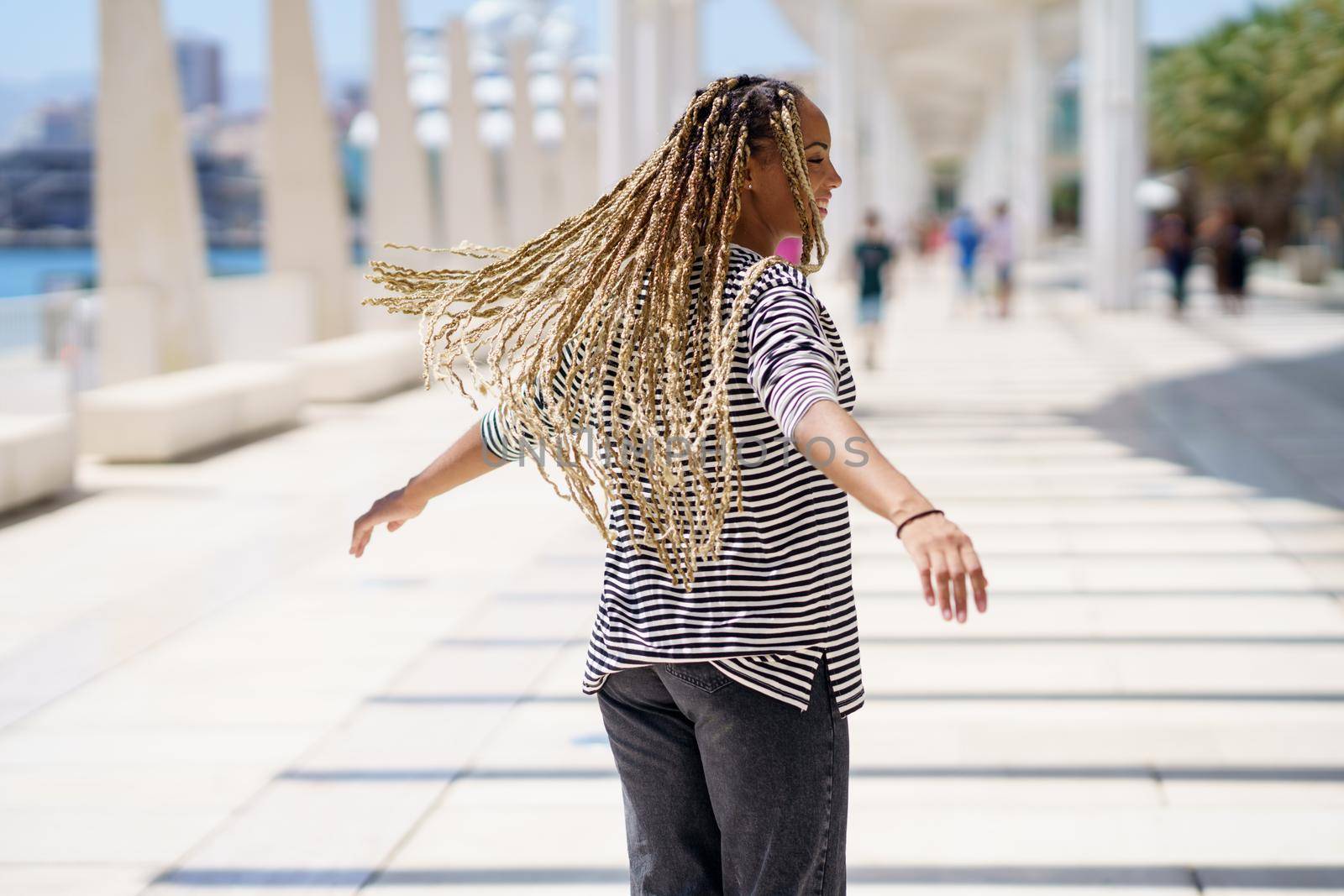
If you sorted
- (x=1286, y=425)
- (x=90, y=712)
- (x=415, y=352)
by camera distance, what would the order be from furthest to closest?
(x=415, y=352) < (x=1286, y=425) < (x=90, y=712)

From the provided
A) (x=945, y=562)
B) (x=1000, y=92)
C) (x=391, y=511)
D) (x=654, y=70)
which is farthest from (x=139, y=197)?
(x=1000, y=92)

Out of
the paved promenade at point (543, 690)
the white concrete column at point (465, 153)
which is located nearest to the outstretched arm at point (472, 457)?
the paved promenade at point (543, 690)

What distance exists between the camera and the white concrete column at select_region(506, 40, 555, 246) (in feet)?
96.9

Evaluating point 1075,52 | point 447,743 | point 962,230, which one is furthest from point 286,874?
point 1075,52

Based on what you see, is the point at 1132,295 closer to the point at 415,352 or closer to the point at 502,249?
the point at 415,352

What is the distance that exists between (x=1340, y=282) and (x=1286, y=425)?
22742 millimetres

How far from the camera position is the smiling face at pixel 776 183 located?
215cm

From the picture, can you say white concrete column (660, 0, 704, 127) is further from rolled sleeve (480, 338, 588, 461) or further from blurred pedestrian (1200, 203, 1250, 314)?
rolled sleeve (480, 338, 588, 461)

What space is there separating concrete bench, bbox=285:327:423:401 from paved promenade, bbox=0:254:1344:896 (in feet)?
12.3

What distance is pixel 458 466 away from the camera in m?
2.42

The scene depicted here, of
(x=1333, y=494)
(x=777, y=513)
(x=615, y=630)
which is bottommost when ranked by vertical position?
(x=1333, y=494)

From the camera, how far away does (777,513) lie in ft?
6.87

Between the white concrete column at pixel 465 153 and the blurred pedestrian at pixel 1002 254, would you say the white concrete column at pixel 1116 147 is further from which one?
the white concrete column at pixel 465 153

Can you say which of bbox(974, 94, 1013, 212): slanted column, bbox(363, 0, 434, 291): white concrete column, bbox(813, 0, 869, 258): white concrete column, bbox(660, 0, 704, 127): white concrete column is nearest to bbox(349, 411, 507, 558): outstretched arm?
bbox(363, 0, 434, 291): white concrete column
